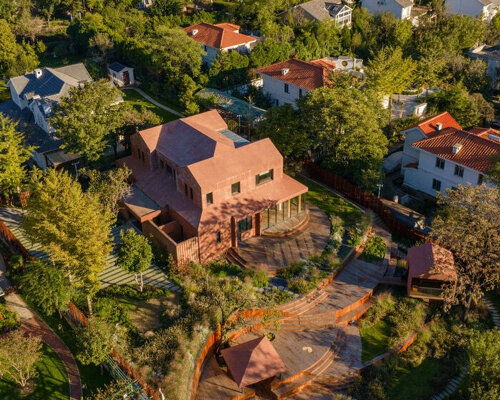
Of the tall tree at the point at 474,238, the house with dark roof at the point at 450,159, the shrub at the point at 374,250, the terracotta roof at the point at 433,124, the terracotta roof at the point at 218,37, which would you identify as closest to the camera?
the tall tree at the point at 474,238

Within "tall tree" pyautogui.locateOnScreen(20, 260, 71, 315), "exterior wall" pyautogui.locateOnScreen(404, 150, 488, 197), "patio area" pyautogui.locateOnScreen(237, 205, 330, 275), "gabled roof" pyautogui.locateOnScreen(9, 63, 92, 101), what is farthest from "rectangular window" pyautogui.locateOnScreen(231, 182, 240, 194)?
"gabled roof" pyautogui.locateOnScreen(9, 63, 92, 101)

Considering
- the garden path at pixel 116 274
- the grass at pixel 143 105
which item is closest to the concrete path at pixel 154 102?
the grass at pixel 143 105

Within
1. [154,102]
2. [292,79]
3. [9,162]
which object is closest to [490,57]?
[292,79]

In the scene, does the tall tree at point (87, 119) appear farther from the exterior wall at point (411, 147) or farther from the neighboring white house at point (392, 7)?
the neighboring white house at point (392, 7)

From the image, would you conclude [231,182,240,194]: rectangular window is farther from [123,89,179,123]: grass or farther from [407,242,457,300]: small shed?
[123,89,179,123]: grass

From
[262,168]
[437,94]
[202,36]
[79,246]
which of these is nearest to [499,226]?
[262,168]

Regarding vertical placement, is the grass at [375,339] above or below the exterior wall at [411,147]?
below
